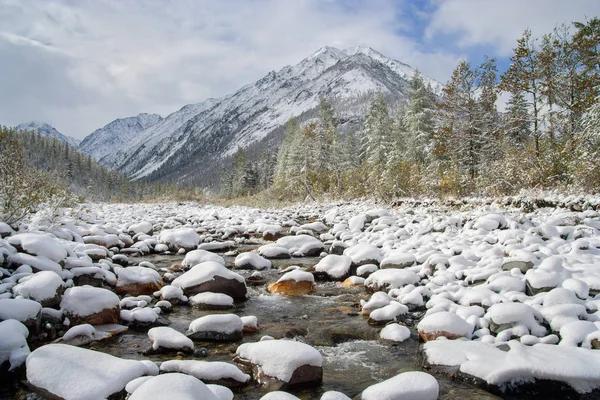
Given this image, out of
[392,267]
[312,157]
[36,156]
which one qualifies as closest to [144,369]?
[392,267]

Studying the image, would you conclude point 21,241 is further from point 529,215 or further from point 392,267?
point 529,215

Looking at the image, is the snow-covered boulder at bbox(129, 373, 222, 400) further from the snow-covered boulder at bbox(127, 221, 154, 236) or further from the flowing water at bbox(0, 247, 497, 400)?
the snow-covered boulder at bbox(127, 221, 154, 236)

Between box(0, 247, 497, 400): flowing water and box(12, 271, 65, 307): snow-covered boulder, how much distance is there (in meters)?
1.09

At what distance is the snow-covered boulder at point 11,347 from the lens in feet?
13.5

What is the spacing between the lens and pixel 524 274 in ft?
21.4

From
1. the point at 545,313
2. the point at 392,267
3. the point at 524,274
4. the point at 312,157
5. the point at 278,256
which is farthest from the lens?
the point at 312,157

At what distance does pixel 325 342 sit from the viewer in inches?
219

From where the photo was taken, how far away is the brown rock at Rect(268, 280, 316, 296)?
7.90 m

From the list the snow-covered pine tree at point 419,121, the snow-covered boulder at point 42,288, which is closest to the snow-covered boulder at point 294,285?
the snow-covered boulder at point 42,288

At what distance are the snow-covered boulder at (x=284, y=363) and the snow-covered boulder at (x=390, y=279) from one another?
11.1 feet

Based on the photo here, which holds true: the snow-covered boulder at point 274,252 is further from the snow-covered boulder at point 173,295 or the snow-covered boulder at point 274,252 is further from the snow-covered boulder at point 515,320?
the snow-covered boulder at point 515,320

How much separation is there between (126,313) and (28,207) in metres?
4.89

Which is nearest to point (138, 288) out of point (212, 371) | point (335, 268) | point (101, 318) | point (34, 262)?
point (101, 318)

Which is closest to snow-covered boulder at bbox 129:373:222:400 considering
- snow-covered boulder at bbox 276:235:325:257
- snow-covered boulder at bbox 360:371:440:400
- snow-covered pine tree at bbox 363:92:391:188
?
snow-covered boulder at bbox 360:371:440:400
